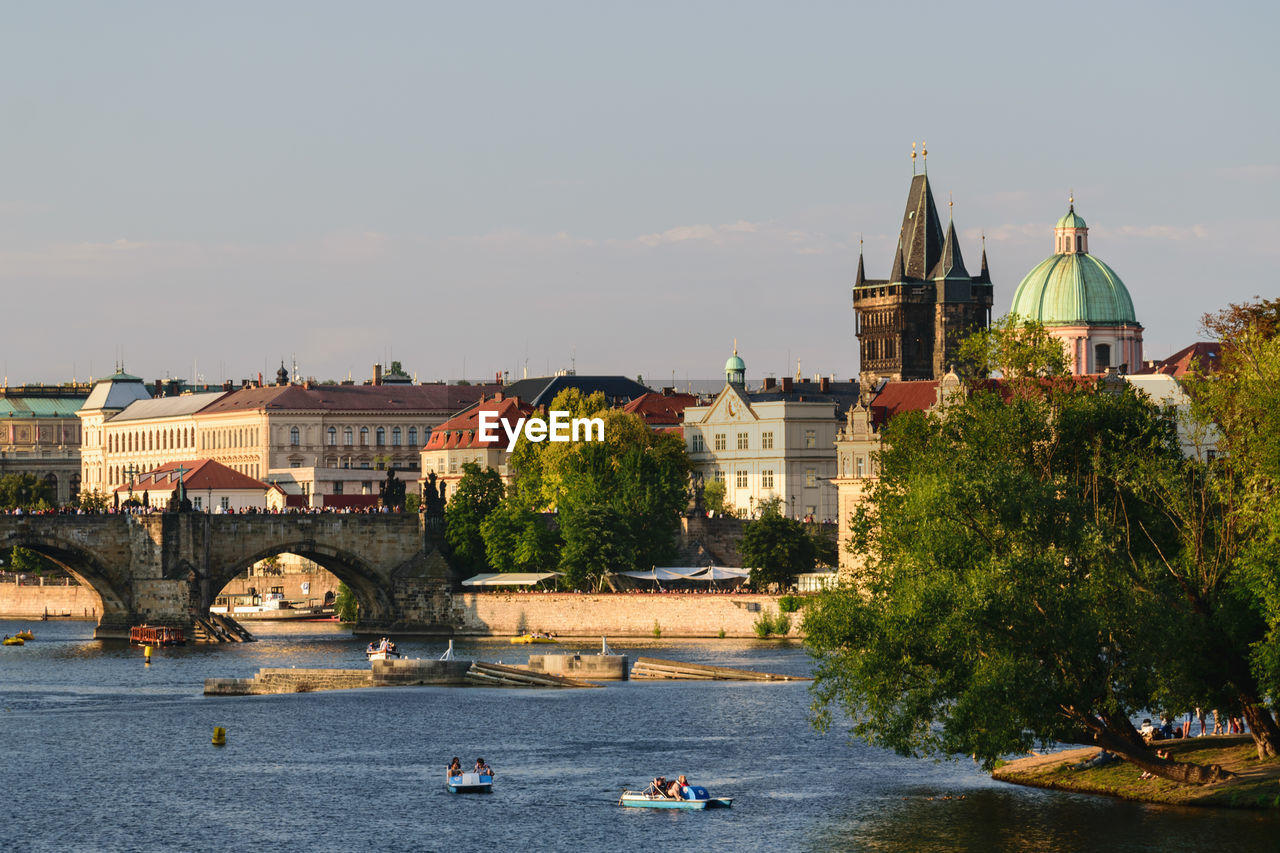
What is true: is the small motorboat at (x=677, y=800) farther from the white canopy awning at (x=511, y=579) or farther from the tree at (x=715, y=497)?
the tree at (x=715, y=497)

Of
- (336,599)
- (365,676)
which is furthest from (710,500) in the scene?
(365,676)

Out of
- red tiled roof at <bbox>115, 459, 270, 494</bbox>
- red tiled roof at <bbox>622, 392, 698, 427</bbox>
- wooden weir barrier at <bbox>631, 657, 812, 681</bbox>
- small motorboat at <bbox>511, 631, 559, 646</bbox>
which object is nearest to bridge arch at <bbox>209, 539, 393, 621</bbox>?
small motorboat at <bbox>511, 631, 559, 646</bbox>

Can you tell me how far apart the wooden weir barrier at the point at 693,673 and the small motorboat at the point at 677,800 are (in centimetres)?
3309

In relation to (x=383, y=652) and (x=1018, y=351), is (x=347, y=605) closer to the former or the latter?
(x=383, y=652)

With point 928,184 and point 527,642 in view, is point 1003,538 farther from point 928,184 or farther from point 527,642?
point 928,184

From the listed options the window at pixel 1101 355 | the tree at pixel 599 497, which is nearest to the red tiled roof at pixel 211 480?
the tree at pixel 599 497

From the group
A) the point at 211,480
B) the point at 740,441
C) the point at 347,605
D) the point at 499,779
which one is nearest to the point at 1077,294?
the point at 740,441

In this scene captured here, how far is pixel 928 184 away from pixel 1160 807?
141020 mm

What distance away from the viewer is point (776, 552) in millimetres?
126312

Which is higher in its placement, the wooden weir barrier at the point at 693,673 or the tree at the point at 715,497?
the tree at the point at 715,497

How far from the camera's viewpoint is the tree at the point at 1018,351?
2650 inches

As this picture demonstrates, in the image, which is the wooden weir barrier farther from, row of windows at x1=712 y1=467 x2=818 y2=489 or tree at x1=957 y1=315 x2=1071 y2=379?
row of windows at x1=712 y1=467 x2=818 y2=489

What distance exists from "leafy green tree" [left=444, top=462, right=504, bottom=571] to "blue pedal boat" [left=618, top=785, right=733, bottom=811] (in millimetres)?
76171

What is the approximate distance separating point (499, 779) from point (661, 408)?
115394mm
